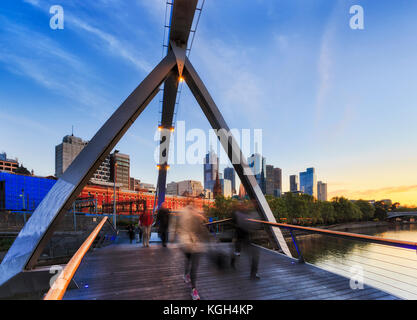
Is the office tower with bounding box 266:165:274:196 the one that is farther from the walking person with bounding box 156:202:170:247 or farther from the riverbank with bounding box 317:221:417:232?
the walking person with bounding box 156:202:170:247

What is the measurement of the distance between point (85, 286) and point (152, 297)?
52.7 inches

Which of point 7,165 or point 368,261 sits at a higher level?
point 7,165

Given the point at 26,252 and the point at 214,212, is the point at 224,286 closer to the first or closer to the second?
the point at 26,252

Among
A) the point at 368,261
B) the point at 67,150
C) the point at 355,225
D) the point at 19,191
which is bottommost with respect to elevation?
the point at 355,225

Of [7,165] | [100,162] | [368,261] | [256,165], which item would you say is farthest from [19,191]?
[7,165]

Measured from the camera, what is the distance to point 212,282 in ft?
14.6

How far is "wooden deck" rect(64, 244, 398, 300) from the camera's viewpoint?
12.5ft

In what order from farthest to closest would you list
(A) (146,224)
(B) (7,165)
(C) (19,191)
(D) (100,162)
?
(B) (7,165), (C) (19,191), (A) (146,224), (D) (100,162)

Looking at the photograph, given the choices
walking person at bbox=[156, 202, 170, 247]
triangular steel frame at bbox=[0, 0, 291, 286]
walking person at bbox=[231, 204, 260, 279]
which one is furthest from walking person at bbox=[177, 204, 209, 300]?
triangular steel frame at bbox=[0, 0, 291, 286]

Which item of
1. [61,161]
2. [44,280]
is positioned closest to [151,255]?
[44,280]

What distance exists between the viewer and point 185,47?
434 inches

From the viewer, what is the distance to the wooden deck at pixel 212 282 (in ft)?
12.5

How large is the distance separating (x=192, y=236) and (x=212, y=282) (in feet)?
3.71

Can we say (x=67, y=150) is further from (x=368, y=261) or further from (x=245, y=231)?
(x=245, y=231)
